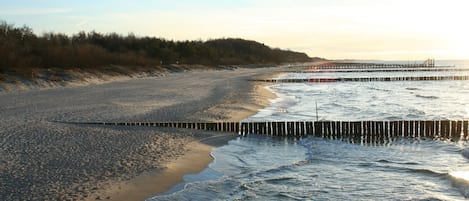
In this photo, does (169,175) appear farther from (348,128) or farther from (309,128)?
(348,128)

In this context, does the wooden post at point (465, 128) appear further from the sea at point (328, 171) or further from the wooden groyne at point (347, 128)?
A: the sea at point (328, 171)

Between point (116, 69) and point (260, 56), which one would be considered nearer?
point (116, 69)

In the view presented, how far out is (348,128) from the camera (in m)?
18.4

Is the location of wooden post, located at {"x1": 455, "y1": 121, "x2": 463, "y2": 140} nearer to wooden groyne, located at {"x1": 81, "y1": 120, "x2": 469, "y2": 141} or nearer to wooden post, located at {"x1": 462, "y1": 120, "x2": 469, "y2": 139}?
wooden groyne, located at {"x1": 81, "y1": 120, "x2": 469, "y2": 141}

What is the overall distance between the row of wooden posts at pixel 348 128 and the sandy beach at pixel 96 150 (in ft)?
2.63

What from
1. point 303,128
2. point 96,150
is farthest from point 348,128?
point 96,150

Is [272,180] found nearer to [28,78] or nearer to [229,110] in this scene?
[229,110]

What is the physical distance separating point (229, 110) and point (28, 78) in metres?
16.6

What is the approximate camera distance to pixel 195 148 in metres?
14.9

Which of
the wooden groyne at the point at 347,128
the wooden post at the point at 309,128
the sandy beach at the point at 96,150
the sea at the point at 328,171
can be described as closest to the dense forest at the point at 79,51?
the sandy beach at the point at 96,150

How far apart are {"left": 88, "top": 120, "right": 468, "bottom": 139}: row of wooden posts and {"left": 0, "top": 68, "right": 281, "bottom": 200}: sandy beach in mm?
802

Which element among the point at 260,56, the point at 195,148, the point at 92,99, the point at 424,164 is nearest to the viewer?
the point at 424,164

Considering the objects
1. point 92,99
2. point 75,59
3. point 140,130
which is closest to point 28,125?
point 140,130

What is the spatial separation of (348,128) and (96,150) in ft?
30.7
